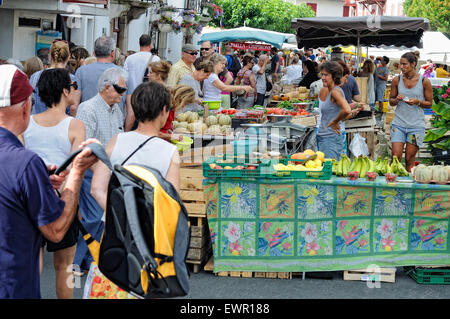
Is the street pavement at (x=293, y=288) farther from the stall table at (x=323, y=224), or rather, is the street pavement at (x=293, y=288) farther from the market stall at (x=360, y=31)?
the market stall at (x=360, y=31)

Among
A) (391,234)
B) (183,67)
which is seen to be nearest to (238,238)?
(391,234)

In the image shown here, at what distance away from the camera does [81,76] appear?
758 cm

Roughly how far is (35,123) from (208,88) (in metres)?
5.76

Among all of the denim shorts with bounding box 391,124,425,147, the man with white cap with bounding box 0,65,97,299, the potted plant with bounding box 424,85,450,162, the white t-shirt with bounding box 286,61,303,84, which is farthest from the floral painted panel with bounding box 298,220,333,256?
the white t-shirt with bounding box 286,61,303,84

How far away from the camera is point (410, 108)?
30.1ft

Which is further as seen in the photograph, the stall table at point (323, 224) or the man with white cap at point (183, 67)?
the man with white cap at point (183, 67)

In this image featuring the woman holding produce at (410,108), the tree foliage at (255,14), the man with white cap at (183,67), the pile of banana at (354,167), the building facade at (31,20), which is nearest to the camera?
the pile of banana at (354,167)

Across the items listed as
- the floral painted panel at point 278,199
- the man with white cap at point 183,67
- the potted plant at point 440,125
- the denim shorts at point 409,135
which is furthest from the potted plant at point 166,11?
the floral painted panel at point 278,199

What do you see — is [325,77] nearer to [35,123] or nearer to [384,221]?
[384,221]

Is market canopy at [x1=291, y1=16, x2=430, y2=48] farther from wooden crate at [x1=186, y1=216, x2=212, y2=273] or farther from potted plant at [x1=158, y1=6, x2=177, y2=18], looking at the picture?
potted plant at [x1=158, y1=6, x2=177, y2=18]

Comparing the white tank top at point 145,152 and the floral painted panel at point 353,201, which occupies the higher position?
the white tank top at point 145,152

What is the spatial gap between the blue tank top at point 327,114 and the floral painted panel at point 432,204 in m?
2.12

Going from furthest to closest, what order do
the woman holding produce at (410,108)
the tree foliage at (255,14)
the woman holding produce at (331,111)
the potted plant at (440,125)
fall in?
the tree foliage at (255,14) < the potted plant at (440,125) < the woman holding produce at (410,108) < the woman holding produce at (331,111)

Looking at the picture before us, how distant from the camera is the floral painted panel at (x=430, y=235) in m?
6.65
